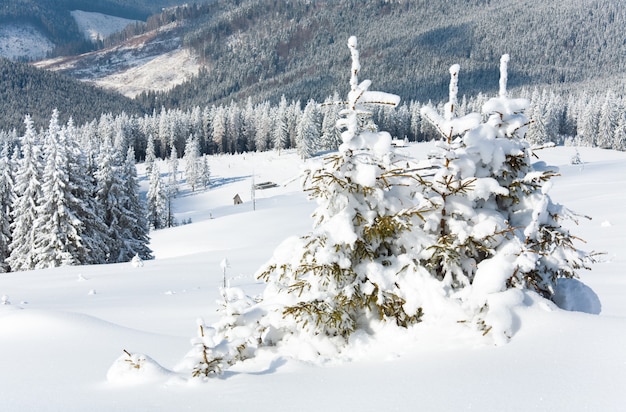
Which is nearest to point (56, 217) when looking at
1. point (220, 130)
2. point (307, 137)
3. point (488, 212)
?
point (488, 212)

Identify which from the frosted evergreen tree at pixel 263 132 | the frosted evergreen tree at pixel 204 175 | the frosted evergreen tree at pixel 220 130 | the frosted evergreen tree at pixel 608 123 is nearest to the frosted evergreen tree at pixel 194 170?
the frosted evergreen tree at pixel 204 175

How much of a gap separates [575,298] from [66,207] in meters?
26.1

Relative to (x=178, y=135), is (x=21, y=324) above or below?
below

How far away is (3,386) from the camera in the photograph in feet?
16.4

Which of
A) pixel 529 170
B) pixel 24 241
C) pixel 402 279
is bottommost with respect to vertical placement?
pixel 24 241

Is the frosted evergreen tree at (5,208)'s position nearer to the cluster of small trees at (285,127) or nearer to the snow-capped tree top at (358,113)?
the snow-capped tree top at (358,113)

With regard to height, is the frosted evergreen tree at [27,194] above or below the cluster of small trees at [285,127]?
below

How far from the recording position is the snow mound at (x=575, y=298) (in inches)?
229

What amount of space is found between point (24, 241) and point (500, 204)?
30.0 m

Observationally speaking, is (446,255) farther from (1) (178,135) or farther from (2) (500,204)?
Result: (1) (178,135)

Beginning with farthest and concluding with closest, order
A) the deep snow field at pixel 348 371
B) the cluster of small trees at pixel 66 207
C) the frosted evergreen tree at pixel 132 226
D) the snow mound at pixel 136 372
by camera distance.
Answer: the frosted evergreen tree at pixel 132 226, the cluster of small trees at pixel 66 207, the snow mound at pixel 136 372, the deep snow field at pixel 348 371

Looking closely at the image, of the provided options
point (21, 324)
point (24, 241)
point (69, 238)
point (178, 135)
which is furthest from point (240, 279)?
point (178, 135)

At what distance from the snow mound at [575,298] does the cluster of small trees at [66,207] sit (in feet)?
81.4

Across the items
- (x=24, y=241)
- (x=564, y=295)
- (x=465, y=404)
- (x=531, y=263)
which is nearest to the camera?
(x=465, y=404)
